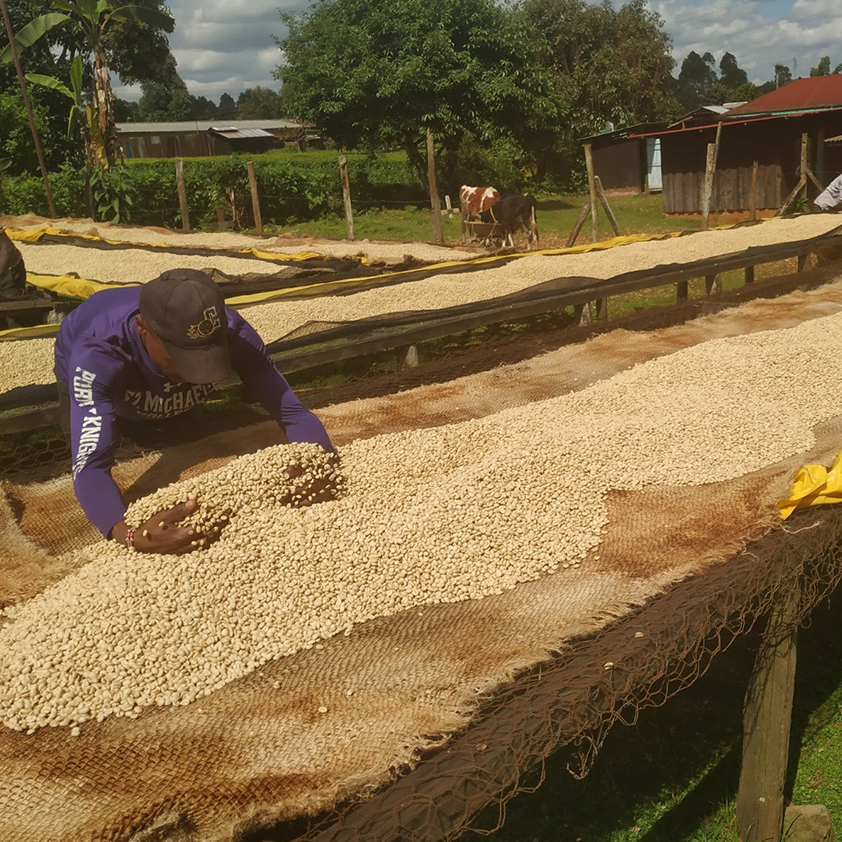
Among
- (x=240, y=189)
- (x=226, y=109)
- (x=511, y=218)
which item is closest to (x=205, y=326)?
(x=511, y=218)

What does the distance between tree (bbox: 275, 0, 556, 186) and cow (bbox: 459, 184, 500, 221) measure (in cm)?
606

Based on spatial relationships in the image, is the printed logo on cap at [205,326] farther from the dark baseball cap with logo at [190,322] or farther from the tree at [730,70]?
the tree at [730,70]

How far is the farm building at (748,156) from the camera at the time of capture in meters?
16.8

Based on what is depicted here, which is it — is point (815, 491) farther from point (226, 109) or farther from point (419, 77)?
point (226, 109)

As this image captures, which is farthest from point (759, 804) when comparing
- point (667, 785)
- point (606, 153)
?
point (606, 153)

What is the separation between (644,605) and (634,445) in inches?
44.6

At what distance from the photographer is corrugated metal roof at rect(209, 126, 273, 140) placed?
44.0 meters

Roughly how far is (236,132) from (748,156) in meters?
34.3

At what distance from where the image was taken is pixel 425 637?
216cm

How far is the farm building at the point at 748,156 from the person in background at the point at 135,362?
621 inches

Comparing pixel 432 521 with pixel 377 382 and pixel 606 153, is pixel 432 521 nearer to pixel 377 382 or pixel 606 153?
pixel 377 382

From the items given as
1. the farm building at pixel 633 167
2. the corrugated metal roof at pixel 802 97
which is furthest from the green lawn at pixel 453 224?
the corrugated metal roof at pixel 802 97

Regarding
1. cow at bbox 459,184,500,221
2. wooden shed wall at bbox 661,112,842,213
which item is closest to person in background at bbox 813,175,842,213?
cow at bbox 459,184,500,221

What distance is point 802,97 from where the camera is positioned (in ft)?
71.6
